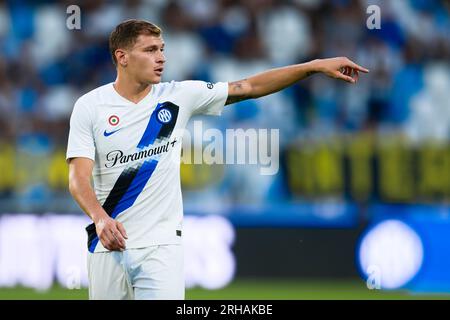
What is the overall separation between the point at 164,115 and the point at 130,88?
0.27m

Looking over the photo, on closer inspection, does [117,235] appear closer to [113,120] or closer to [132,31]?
[113,120]

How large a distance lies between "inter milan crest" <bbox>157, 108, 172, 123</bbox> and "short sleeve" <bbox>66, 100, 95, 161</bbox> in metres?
0.42

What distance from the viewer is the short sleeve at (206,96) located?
6.48 m

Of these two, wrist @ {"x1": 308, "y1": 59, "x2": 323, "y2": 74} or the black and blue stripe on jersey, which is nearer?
the black and blue stripe on jersey

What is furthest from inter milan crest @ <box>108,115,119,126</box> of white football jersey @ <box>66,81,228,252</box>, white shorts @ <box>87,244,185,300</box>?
white shorts @ <box>87,244,185,300</box>

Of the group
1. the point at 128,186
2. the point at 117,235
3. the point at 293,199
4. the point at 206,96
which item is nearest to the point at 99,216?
the point at 117,235

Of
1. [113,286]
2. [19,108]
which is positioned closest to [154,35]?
[113,286]

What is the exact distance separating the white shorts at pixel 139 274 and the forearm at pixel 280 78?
3.76ft

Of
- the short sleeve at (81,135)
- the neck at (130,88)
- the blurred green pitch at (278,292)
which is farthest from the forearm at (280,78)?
the blurred green pitch at (278,292)

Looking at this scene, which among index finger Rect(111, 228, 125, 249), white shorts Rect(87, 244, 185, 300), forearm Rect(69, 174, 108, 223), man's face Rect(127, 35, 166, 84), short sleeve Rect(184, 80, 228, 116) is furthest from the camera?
short sleeve Rect(184, 80, 228, 116)

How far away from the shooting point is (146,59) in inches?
246

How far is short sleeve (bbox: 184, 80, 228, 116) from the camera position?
6.48 metres

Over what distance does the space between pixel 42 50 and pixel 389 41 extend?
4.83 m

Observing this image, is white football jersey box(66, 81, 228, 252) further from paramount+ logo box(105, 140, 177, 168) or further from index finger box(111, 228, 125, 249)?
index finger box(111, 228, 125, 249)
